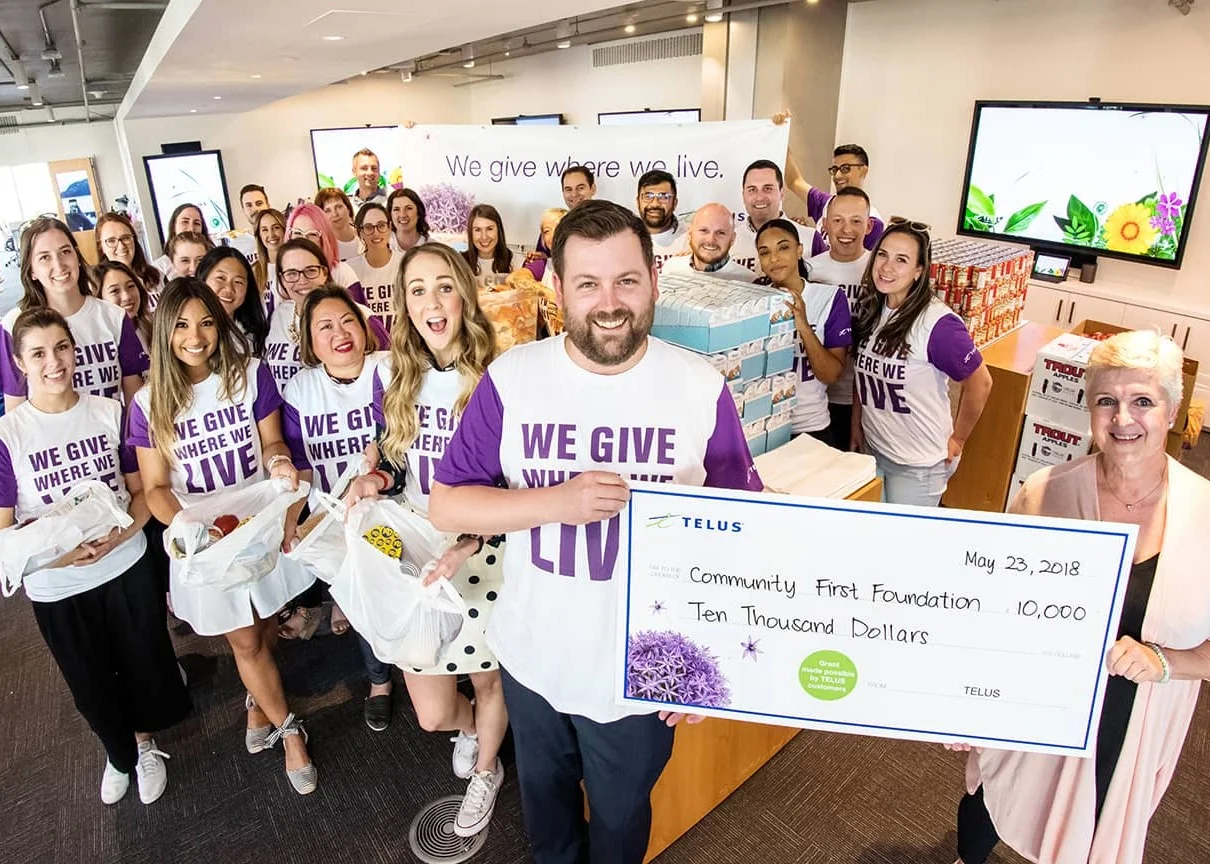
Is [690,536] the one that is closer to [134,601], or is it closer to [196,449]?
[196,449]

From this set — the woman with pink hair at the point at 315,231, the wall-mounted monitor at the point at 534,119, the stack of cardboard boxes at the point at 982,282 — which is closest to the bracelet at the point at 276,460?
the woman with pink hair at the point at 315,231

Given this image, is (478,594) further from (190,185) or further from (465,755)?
(190,185)

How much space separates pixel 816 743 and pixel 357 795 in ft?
5.00

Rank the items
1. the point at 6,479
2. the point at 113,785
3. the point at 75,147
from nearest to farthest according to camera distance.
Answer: the point at 6,479 → the point at 113,785 → the point at 75,147

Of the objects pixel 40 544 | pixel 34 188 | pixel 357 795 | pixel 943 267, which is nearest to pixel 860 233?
pixel 943 267

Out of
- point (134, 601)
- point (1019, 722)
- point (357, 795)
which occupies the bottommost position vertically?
point (357, 795)

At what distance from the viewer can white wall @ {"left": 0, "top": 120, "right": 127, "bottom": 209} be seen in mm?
13727

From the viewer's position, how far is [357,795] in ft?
7.89

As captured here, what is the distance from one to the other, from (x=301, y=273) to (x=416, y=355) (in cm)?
125

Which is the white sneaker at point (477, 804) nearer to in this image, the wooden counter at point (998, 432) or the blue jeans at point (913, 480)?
the blue jeans at point (913, 480)

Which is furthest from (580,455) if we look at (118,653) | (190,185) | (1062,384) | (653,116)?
(190,185)

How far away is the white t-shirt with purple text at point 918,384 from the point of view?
2.47 m

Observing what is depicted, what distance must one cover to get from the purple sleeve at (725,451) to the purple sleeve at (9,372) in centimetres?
260

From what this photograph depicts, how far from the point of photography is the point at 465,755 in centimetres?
245
